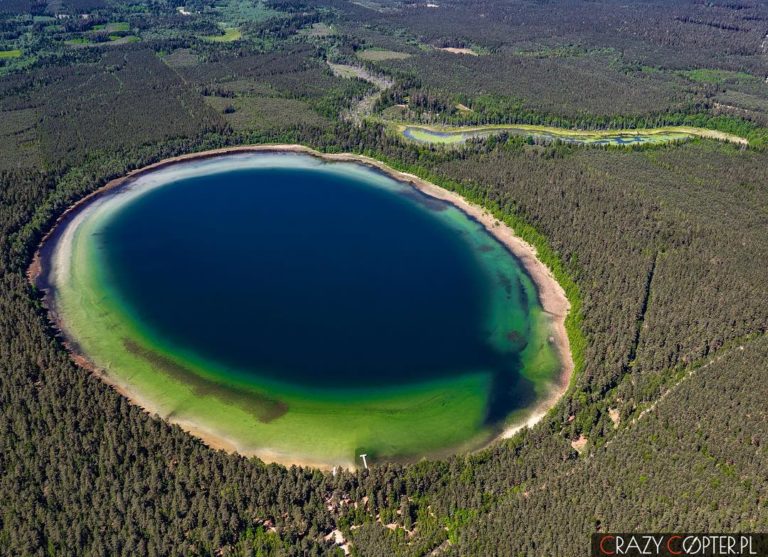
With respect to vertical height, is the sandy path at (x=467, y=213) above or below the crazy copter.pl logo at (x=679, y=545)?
below

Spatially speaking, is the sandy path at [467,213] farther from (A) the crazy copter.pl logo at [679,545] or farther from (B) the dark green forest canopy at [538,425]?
(A) the crazy copter.pl logo at [679,545]

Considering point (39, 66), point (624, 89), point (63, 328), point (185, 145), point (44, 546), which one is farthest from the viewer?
point (39, 66)

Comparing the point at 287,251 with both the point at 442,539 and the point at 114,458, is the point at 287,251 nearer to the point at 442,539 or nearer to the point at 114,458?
the point at 114,458

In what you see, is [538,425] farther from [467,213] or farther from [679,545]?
[467,213]

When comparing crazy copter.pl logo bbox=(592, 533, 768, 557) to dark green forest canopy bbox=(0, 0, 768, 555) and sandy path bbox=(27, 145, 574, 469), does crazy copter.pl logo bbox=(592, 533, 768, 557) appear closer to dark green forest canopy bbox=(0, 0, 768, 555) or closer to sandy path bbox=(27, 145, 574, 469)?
dark green forest canopy bbox=(0, 0, 768, 555)

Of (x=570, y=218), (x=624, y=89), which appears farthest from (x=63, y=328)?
(x=624, y=89)

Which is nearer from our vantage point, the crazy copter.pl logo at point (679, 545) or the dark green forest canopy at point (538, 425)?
the crazy copter.pl logo at point (679, 545)

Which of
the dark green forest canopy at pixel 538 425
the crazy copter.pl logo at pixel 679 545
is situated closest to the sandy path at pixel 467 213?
the dark green forest canopy at pixel 538 425
